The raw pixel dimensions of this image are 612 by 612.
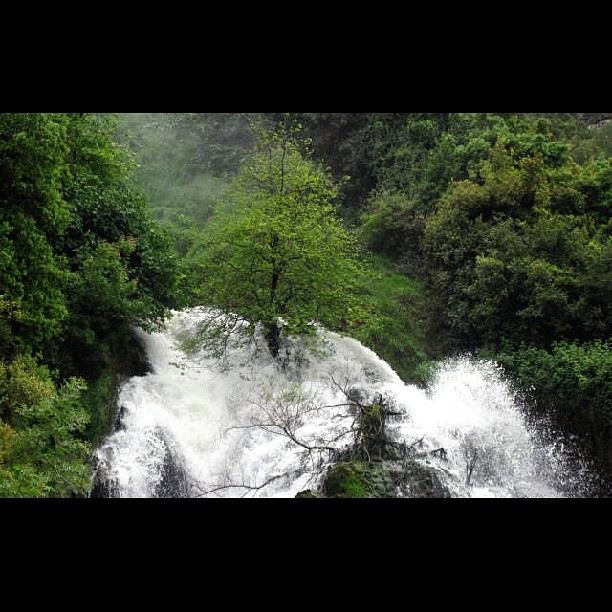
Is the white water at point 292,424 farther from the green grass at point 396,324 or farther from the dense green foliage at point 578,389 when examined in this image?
the green grass at point 396,324

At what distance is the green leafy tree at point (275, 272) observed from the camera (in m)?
14.3

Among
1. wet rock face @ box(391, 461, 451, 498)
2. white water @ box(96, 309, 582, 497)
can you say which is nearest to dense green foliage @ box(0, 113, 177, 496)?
white water @ box(96, 309, 582, 497)

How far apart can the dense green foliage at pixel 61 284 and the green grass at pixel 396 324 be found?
4.49 meters

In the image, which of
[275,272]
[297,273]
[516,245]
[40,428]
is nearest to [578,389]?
[516,245]

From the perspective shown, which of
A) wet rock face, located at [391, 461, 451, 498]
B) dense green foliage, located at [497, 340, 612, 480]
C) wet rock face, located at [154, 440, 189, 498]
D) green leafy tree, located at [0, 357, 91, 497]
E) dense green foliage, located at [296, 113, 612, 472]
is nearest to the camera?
green leafy tree, located at [0, 357, 91, 497]

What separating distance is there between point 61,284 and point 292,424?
436 centimetres

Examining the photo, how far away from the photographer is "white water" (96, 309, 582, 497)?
11.2 m

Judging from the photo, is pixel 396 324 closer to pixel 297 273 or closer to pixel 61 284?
pixel 297 273

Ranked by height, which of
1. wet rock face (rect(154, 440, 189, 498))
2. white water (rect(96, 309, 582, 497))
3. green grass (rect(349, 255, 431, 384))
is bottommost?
wet rock face (rect(154, 440, 189, 498))

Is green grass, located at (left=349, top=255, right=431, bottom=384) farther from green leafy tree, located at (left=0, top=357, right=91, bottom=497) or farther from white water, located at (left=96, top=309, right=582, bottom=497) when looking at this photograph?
green leafy tree, located at (left=0, top=357, right=91, bottom=497)

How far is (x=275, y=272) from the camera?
48.1ft

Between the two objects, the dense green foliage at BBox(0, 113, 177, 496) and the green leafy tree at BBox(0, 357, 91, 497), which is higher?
the dense green foliage at BBox(0, 113, 177, 496)

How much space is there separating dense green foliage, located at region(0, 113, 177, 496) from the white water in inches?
33.8

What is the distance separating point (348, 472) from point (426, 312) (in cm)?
724
